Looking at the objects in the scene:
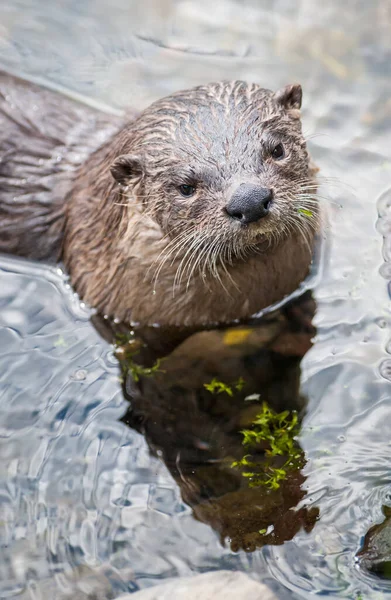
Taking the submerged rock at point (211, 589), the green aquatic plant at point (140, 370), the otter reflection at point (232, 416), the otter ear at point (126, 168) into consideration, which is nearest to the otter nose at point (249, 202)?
the otter ear at point (126, 168)

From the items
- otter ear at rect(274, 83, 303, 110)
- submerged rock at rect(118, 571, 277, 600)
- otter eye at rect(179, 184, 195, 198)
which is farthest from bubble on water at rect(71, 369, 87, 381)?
otter ear at rect(274, 83, 303, 110)

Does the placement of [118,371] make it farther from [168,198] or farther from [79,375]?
[168,198]

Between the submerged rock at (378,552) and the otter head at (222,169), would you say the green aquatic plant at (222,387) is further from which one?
the submerged rock at (378,552)

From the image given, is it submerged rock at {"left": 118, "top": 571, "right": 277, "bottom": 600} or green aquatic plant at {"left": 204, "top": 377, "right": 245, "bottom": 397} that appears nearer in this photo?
submerged rock at {"left": 118, "top": 571, "right": 277, "bottom": 600}

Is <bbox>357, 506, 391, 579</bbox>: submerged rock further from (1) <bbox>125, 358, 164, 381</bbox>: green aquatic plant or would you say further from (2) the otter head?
(1) <bbox>125, 358, 164, 381</bbox>: green aquatic plant

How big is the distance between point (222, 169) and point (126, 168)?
0.55 m

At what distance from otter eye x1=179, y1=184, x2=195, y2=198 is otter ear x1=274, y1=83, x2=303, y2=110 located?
1.85ft

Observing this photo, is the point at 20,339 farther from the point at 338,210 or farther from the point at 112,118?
the point at 338,210

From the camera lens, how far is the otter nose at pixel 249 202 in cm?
328

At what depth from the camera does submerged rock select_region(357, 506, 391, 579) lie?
3.10 metres

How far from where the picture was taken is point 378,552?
10.3 feet

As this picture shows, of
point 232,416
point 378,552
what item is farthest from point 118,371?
point 378,552

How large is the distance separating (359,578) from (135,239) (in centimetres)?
168

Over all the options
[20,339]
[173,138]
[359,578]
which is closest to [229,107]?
[173,138]
